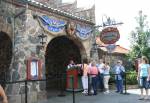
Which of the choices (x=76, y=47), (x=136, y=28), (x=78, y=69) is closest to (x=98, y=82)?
(x=78, y=69)

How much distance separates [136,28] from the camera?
31.8 meters

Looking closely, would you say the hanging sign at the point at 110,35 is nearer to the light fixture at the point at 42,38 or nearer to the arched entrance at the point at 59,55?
the arched entrance at the point at 59,55

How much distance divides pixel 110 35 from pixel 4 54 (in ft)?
17.7

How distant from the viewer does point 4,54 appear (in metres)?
15.8

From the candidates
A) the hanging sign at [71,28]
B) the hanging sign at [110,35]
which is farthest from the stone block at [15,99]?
the hanging sign at [110,35]

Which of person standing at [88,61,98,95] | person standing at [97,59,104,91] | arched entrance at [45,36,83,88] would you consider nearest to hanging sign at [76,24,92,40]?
arched entrance at [45,36,83,88]

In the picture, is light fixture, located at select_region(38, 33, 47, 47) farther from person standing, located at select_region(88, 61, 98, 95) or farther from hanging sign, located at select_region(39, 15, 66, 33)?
person standing, located at select_region(88, 61, 98, 95)

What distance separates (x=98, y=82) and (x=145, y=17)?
609 inches

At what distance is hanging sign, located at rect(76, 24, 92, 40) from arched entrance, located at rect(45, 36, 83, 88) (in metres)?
0.79

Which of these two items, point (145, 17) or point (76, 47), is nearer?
point (76, 47)

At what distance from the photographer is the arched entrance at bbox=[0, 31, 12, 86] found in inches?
612

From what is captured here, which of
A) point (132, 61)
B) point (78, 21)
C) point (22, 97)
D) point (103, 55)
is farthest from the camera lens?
point (132, 61)

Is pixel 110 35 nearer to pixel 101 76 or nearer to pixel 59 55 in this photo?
pixel 101 76

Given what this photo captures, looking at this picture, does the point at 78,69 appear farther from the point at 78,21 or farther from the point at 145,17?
the point at 145,17
